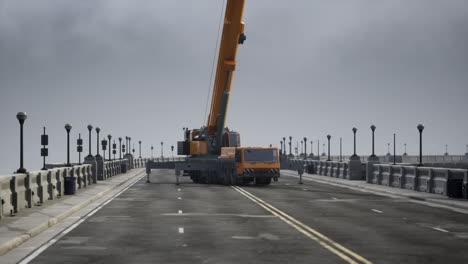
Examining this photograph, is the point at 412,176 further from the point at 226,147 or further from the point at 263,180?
the point at 226,147

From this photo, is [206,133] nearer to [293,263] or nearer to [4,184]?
[4,184]

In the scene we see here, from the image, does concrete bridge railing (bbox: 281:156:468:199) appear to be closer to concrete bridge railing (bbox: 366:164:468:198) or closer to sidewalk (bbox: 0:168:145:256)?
concrete bridge railing (bbox: 366:164:468:198)

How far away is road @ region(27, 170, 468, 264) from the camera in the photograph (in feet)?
56.5

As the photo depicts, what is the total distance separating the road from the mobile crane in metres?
15.8

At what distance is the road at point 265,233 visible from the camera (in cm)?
1722

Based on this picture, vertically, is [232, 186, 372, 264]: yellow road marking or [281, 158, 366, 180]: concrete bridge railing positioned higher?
[281, 158, 366, 180]: concrete bridge railing

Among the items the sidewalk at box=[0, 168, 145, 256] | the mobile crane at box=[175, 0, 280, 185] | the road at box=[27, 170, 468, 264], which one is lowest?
the road at box=[27, 170, 468, 264]

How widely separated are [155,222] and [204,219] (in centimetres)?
187

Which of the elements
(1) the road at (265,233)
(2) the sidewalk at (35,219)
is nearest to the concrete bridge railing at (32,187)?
(2) the sidewalk at (35,219)

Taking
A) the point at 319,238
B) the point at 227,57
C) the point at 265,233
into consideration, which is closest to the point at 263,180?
the point at 227,57

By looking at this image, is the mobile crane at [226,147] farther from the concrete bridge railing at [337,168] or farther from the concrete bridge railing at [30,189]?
the concrete bridge railing at [30,189]

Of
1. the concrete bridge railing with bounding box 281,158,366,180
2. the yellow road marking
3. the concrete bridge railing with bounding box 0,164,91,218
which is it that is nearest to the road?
the yellow road marking

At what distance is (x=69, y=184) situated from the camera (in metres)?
39.4

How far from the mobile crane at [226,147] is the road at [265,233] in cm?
1581
